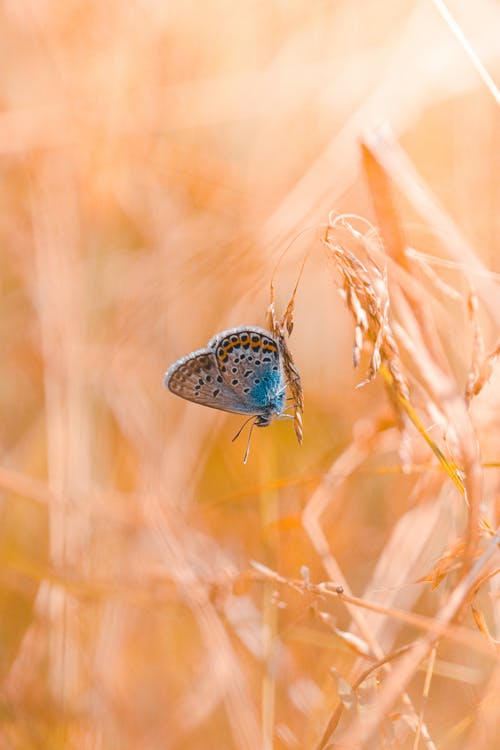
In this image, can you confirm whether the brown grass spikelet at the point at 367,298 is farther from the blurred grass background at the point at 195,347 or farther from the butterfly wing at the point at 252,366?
the butterfly wing at the point at 252,366

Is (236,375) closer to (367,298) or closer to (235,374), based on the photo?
(235,374)

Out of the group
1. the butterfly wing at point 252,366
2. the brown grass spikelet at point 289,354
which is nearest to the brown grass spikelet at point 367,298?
the brown grass spikelet at point 289,354

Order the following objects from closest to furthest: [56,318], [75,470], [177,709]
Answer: [177,709] < [75,470] < [56,318]

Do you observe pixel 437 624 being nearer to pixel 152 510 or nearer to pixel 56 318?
pixel 152 510

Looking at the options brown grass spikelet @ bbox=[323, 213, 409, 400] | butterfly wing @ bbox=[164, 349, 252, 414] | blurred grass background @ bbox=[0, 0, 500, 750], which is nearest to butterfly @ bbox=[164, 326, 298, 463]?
butterfly wing @ bbox=[164, 349, 252, 414]

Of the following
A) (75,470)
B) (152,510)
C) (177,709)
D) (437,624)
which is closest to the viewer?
(437,624)

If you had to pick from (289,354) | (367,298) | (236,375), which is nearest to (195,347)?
(236,375)

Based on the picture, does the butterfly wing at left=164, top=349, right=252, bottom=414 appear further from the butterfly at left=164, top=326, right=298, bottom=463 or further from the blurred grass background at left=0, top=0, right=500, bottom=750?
the blurred grass background at left=0, top=0, right=500, bottom=750

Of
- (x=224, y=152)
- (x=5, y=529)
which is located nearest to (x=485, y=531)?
(x=5, y=529)
